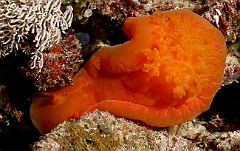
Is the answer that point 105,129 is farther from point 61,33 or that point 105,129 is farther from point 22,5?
point 22,5

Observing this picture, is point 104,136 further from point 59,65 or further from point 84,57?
point 84,57

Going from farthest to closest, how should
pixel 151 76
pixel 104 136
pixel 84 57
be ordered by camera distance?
pixel 84 57, pixel 151 76, pixel 104 136

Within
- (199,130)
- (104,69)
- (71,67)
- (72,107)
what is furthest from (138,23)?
(199,130)

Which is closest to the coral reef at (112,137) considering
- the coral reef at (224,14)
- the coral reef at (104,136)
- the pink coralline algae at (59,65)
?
the coral reef at (104,136)

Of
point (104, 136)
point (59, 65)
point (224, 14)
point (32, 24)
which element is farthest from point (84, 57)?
point (224, 14)

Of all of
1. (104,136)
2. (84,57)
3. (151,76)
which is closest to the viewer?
(104,136)

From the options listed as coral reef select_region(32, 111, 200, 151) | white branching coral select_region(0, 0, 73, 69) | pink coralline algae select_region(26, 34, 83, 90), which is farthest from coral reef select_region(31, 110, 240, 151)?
white branching coral select_region(0, 0, 73, 69)

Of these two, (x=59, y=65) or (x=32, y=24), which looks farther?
(x=59, y=65)

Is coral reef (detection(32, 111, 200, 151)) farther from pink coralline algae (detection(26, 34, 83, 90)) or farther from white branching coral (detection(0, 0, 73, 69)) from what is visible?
white branching coral (detection(0, 0, 73, 69))
